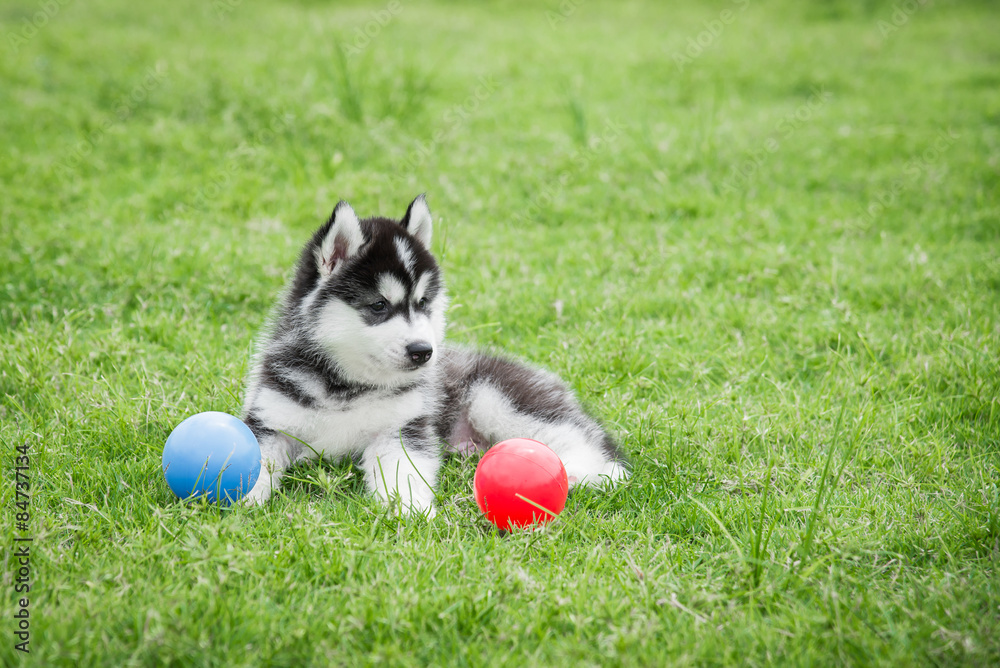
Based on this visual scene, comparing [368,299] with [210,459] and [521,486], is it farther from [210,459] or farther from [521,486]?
[521,486]

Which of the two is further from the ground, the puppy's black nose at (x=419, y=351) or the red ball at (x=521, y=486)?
the puppy's black nose at (x=419, y=351)

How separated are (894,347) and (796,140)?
14.4ft

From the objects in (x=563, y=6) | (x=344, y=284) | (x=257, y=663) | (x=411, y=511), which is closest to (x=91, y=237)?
(x=344, y=284)

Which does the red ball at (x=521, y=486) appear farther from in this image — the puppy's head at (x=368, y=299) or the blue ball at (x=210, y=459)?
the blue ball at (x=210, y=459)

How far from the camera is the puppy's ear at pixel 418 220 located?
12.0ft

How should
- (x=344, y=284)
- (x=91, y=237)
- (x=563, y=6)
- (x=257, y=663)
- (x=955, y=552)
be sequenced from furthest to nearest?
(x=563, y=6) → (x=91, y=237) → (x=344, y=284) → (x=955, y=552) → (x=257, y=663)

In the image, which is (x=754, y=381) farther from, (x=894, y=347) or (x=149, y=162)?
(x=149, y=162)

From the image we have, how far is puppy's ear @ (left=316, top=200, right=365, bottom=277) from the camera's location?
3299 millimetres

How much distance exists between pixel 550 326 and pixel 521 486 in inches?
83.7

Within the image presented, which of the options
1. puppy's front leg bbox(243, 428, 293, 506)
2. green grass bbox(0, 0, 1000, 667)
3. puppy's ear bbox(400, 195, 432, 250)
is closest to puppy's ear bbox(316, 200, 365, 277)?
puppy's ear bbox(400, 195, 432, 250)

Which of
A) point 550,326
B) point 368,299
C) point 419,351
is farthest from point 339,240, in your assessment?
point 550,326

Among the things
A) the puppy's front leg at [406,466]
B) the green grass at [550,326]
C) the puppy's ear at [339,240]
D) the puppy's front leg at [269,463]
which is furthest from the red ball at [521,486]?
the puppy's ear at [339,240]

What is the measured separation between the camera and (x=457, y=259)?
5895 millimetres

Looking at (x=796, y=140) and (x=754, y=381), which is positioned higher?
(x=796, y=140)
